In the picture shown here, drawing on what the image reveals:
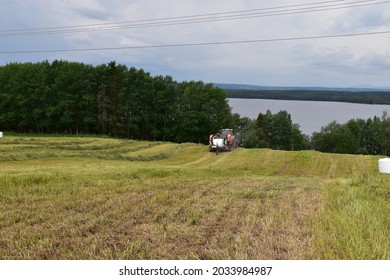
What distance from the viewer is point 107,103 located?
234 ft

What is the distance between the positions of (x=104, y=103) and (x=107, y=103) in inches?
27.0

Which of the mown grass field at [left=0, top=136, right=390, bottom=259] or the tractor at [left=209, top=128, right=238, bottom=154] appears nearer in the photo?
the mown grass field at [left=0, top=136, right=390, bottom=259]

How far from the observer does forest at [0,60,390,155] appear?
71312mm

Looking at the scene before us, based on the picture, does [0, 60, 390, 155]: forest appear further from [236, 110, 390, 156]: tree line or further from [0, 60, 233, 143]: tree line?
[236, 110, 390, 156]: tree line

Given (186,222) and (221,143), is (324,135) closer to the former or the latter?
(221,143)

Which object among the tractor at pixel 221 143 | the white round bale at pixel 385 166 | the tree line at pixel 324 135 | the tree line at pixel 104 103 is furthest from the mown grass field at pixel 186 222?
the tree line at pixel 324 135

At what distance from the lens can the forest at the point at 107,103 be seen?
71.3m

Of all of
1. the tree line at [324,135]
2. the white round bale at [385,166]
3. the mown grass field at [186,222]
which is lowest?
the tree line at [324,135]

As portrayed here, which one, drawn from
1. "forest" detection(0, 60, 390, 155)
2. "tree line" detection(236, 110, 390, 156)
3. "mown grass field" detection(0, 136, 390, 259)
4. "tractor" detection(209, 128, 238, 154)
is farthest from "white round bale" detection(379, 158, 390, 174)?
"tree line" detection(236, 110, 390, 156)

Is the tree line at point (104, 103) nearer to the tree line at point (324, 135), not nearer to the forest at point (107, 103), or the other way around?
the forest at point (107, 103)

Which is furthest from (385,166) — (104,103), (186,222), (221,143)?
(104,103)

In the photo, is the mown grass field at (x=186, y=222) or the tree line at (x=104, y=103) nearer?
the mown grass field at (x=186, y=222)

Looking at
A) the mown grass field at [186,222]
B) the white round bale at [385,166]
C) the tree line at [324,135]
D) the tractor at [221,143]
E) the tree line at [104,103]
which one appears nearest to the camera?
the mown grass field at [186,222]
